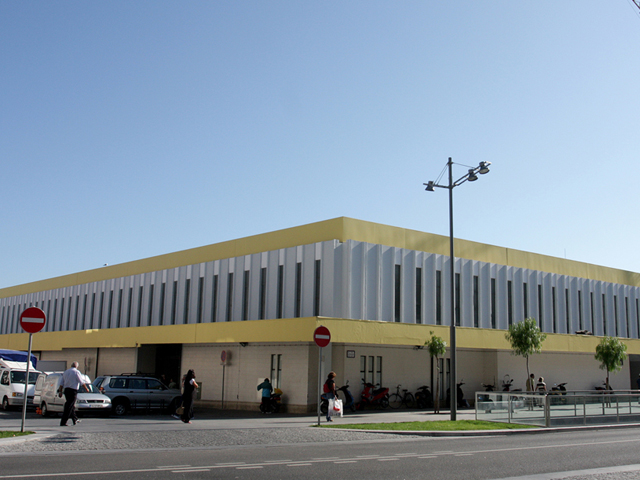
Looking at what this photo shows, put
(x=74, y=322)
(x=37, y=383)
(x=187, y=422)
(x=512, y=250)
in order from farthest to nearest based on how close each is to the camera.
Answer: (x=74, y=322), (x=512, y=250), (x=37, y=383), (x=187, y=422)

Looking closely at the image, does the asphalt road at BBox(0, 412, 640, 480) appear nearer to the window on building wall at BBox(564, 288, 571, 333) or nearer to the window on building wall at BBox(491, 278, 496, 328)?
the window on building wall at BBox(491, 278, 496, 328)

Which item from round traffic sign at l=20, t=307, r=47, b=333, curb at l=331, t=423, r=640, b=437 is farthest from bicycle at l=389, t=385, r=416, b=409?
round traffic sign at l=20, t=307, r=47, b=333

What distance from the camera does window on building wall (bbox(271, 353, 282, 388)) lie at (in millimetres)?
26541

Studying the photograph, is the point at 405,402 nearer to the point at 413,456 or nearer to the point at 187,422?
the point at 187,422

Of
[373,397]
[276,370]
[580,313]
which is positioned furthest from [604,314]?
[276,370]

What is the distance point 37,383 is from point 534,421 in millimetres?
18244

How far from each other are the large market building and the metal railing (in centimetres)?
564

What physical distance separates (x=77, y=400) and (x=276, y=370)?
8.17 metres

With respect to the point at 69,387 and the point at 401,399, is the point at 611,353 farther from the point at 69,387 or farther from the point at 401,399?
the point at 69,387

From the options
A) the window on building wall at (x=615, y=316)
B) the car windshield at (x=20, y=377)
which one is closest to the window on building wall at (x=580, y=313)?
the window on building wall at (x=615, y=316)

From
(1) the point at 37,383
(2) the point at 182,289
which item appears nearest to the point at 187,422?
A: (1) the point at 37,383

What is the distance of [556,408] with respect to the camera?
67.5ft

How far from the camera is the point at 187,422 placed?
19.5 metres

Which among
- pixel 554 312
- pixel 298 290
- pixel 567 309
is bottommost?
pixel 554 312
